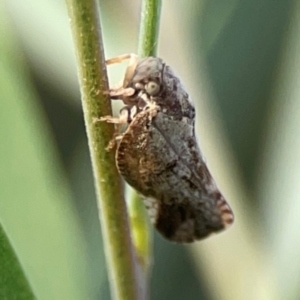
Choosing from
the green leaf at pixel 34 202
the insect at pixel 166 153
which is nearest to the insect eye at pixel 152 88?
the insect at pixel 166 153

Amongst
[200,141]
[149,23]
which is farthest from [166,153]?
[200,141]

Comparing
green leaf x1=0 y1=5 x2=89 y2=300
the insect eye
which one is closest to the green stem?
the insect eye

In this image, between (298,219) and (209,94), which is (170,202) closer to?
(298,219)

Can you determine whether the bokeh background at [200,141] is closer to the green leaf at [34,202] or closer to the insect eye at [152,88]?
the green leaf at [34,202]

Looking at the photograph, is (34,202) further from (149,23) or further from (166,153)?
(149,23)

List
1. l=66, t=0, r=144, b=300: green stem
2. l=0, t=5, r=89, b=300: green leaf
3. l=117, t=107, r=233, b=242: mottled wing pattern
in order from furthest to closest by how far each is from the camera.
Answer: l=0, t=5, r=89, b=300: green leaf
l=117, t=107, r=233, b=242: mottled wing pattern
l=66, t=0, r=144, b=300: green stem

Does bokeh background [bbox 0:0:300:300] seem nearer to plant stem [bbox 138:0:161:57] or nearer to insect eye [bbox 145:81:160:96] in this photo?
insect eye [bbox 145:81:160:96]

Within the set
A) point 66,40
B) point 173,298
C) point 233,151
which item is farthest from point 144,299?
point 233,151
